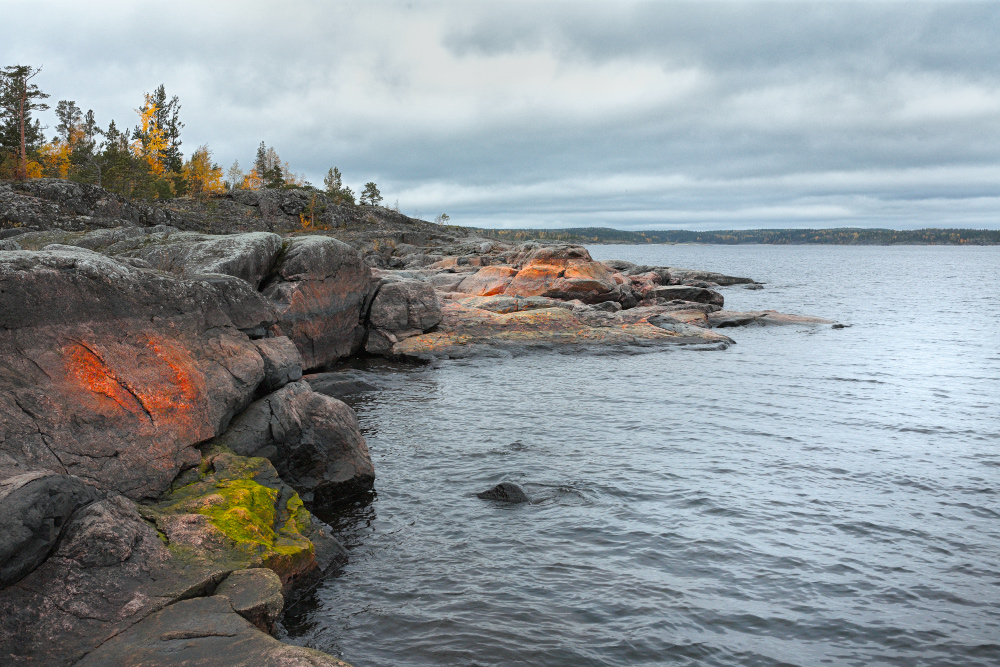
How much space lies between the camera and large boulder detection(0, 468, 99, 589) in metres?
5.43

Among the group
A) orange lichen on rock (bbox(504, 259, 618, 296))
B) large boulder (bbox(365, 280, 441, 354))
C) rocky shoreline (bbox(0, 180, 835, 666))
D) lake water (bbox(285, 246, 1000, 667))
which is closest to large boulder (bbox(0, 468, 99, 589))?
rocky shoreline (bbox(0, 180, 835, 666))

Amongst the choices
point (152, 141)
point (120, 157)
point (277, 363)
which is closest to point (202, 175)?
point (152, 141)

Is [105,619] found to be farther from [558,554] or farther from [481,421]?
[481,421]

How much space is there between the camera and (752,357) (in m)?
28.2

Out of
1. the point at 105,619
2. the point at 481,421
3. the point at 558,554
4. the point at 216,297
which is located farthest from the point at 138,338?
the point at 481,421

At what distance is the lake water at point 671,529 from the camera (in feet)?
25.1

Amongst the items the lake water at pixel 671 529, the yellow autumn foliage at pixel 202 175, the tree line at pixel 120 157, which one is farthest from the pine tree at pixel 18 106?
the lake water at pixel 671 529

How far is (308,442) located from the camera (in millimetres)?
11156

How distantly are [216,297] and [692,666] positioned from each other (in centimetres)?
956

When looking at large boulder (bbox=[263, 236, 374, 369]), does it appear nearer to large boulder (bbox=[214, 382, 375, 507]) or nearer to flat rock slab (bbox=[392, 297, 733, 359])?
flat rock slab (bbox=[392, 297, 733, 359])

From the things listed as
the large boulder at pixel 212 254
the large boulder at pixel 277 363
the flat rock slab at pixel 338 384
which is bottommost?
the flat rock slab at pixel 338 384

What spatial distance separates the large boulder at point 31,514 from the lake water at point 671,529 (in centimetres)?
295

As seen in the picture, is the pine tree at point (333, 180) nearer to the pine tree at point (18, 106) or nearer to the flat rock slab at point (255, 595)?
the pine tree at point (18, 106)

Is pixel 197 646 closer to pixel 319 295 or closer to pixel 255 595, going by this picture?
pixel 255 595
